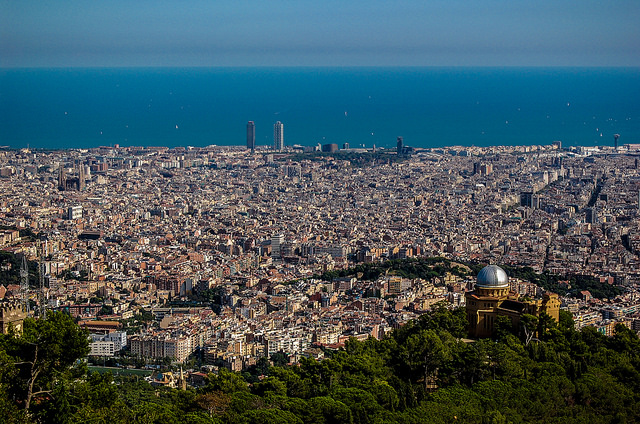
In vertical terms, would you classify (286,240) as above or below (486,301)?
below

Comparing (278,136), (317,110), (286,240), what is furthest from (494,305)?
(317,110)

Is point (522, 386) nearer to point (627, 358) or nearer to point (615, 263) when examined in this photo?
point (627, 358)

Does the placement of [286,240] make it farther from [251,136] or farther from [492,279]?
[251,136]

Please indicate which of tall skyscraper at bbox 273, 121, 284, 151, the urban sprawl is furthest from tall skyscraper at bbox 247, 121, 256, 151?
tall skyscraper at bbox 273, 121, 284, 151

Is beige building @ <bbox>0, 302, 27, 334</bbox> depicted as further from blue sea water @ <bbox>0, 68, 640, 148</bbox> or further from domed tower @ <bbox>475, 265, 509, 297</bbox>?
blue sea water @ <bbox>0, 68, 640, 148</bbox>

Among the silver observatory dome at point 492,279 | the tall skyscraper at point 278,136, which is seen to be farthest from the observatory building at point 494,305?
the tall skyscraper at point 278,136

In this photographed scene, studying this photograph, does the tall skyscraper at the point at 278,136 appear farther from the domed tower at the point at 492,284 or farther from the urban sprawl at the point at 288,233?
the domed tower at the point at 492,284

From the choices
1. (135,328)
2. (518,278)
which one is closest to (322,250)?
(518,278)
